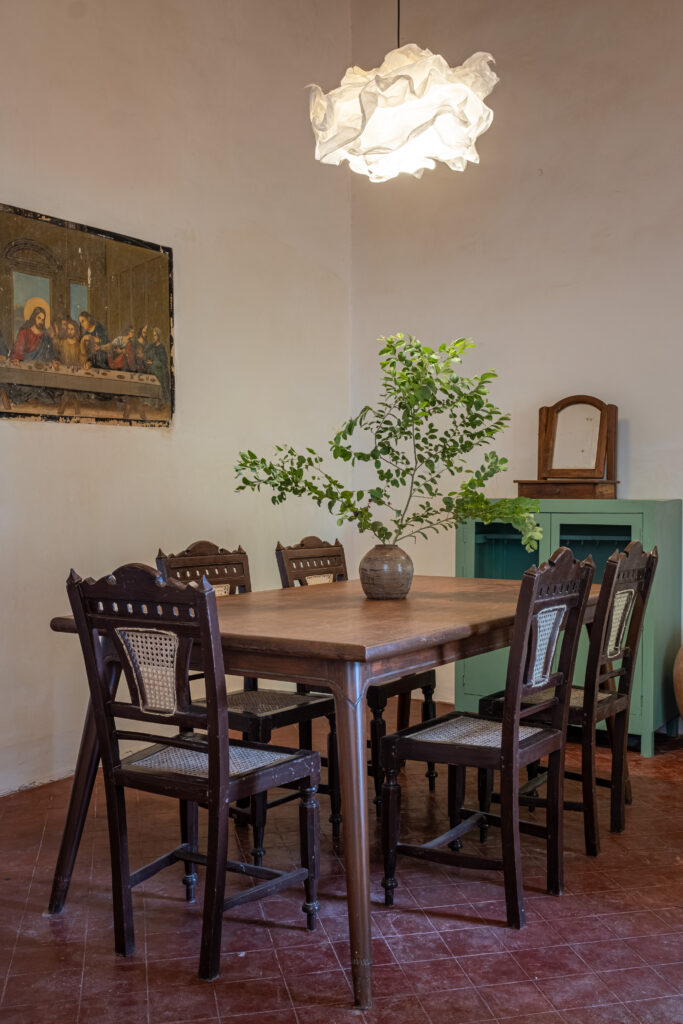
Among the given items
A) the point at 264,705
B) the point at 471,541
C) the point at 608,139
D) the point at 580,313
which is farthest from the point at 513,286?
the point at 264,705

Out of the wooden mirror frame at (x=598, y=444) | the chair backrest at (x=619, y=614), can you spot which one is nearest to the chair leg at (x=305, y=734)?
the chair backrest at (x=619, y=614)

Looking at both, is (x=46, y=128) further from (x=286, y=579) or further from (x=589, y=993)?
(x=589, y=993)

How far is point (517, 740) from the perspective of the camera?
2758 mm

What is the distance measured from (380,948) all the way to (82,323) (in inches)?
119

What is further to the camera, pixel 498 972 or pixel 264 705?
pixel 264 705

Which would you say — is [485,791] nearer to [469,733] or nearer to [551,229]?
[469,733]

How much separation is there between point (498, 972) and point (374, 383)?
427cm

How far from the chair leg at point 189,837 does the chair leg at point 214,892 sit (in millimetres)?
497

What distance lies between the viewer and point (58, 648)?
434 centimetres

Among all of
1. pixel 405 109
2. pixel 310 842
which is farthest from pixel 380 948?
pixel 405 109

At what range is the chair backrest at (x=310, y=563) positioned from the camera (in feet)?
13.7

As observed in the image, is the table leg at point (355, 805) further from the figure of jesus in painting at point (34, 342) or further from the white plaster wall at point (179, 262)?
the figure of jesus in painting at point (34, 342)

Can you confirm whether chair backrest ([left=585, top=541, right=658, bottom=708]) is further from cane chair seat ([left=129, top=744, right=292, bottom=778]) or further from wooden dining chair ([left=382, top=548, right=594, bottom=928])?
cane chair seat ([left=129, top=744, right=292, bottom=778])

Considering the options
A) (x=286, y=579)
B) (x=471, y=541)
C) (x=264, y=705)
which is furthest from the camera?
(x=471, y=541)
